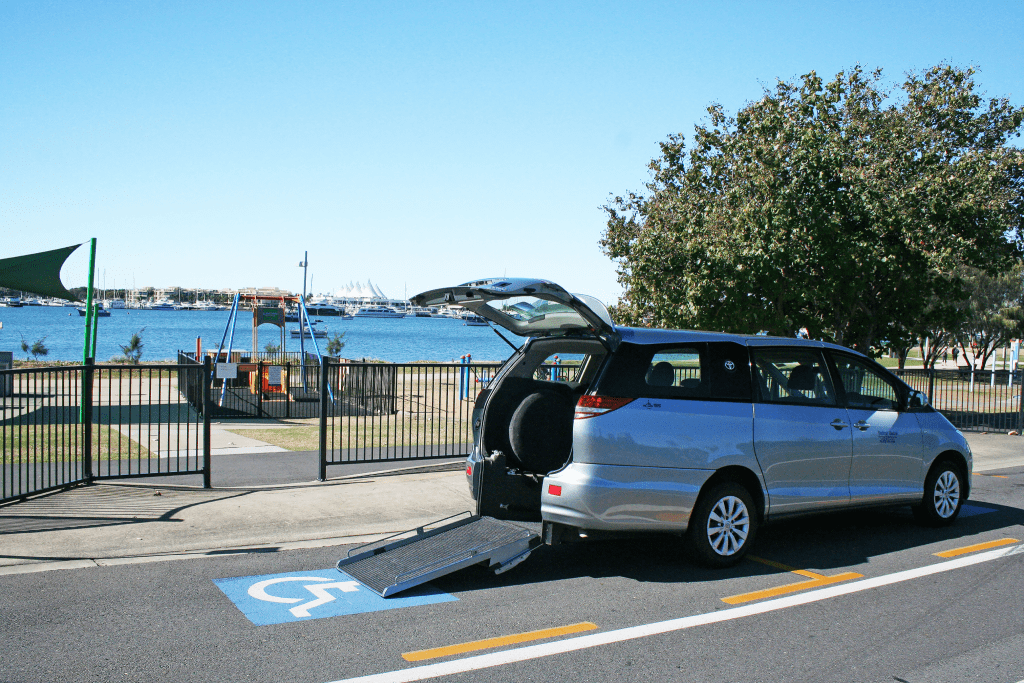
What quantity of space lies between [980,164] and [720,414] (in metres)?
14.4

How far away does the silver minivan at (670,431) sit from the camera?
20.0 feet

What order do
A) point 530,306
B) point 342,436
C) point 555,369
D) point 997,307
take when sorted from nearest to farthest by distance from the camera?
point 530,306 < point 555,369 < point 342,436 < point 997,307

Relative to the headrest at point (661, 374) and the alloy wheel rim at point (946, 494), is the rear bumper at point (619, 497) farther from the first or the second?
the alloy wheel rim at point (946, 494)

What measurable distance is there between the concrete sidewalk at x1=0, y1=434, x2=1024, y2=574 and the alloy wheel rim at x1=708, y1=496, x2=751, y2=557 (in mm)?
2979

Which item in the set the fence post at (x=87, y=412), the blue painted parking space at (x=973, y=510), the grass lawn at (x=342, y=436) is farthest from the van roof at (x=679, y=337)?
the grass lawn at (x=342, y=436)

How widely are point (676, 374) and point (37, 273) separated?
9906 millimetres

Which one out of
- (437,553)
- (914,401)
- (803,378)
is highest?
→ (803,378)

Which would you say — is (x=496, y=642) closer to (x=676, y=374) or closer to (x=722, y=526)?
(x=722, y=526)

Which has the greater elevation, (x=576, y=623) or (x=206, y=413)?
(x=206, y=413)

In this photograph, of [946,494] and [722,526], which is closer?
[722,526]

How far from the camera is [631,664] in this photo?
4.66 m

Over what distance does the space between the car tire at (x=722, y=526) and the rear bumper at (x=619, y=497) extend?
171 millimetres

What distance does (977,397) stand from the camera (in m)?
16.9

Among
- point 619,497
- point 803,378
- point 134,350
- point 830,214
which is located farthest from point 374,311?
point 619,497
